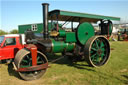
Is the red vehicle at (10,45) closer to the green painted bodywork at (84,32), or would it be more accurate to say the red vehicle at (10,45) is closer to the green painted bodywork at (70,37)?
the green painted bodywork at (70,37)

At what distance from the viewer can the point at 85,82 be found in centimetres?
351

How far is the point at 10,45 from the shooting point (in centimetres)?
508

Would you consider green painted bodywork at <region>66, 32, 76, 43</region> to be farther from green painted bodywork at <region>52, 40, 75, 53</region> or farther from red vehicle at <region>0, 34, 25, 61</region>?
red vehicle at <region>0, 34, 25, 61</region>

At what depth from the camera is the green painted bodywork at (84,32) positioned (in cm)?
473

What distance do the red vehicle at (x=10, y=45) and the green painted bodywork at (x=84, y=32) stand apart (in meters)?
2.50

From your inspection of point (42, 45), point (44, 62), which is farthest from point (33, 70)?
point (42, 45)

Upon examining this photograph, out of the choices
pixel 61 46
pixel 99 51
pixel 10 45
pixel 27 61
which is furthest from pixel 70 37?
pixel 10 45

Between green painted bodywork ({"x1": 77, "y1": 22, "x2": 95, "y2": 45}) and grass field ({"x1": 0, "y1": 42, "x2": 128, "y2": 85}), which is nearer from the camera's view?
grass field ({"x1": 0, "y1": 42, "x2": 128, "y2": 85})

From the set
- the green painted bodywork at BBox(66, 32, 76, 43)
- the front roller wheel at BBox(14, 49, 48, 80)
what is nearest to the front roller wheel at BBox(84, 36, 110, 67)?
the green painted bodywork at BBox(66, 32, 76, 43)

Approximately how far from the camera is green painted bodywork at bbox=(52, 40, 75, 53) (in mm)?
4422

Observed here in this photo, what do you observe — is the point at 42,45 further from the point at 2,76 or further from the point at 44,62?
the point at 2,76

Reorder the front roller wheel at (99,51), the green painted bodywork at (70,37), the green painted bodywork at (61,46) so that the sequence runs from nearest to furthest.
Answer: the green painted bodywork at (61,46)
the green painted bodywork at (70,37)
the front roller wheel at (99,51)

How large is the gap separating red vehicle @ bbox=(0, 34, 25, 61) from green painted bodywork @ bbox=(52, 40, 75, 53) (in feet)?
5.63

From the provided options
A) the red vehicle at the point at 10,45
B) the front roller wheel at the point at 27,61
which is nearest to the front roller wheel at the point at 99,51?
the front roller wheel at the point at 27,61
